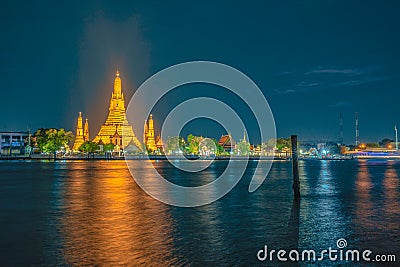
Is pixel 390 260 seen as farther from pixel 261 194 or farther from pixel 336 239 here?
pixel 261 194

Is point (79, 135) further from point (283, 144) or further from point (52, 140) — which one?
point (283, 144)

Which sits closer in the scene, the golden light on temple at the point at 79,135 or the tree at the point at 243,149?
the golden light on temple at the point at 79,135

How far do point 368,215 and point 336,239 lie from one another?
237 inches

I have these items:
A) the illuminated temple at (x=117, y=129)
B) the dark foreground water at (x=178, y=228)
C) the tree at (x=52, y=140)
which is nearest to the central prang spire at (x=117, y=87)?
the illuminated temple at (x=117, y=129)

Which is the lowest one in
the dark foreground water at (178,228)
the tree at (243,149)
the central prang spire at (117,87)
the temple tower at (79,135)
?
the dark foreground water at (178,228)

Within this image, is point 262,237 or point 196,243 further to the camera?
point 262,237

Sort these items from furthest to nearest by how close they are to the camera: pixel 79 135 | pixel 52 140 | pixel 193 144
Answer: pixel 79 135, pixel 193 144, pixel 52 140

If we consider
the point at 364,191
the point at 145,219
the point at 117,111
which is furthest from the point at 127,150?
the point at 145,219

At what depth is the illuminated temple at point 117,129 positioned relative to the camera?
148m

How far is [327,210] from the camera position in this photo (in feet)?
69.3

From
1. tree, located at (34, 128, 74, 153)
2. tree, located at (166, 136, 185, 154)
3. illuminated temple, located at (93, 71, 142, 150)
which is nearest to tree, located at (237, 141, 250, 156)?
tree, located at (166, 136, 185, 154)

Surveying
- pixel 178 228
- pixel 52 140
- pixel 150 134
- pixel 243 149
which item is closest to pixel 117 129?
pixel 150 134

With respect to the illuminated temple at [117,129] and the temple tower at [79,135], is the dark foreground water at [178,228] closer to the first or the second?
the illuminated temple at [117,129]

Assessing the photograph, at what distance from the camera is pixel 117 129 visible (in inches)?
5974
